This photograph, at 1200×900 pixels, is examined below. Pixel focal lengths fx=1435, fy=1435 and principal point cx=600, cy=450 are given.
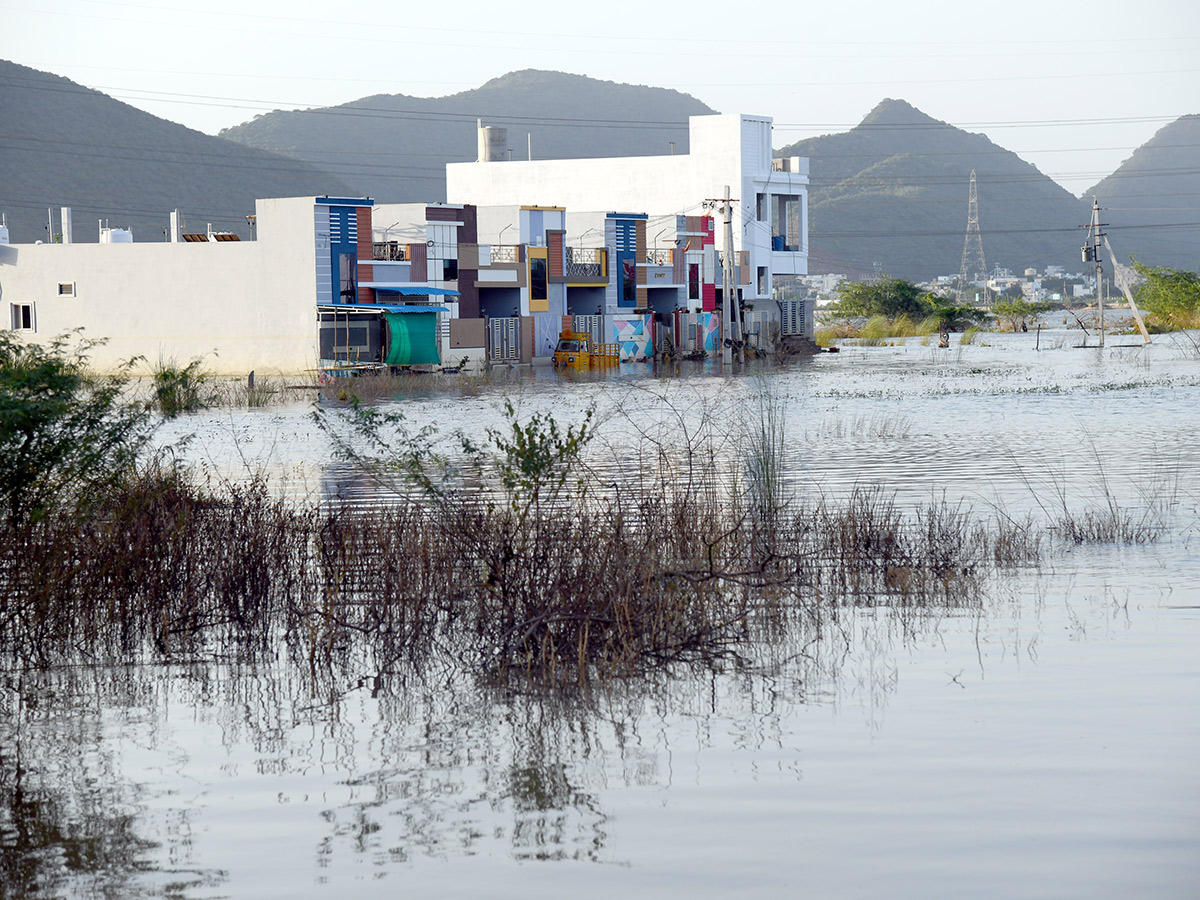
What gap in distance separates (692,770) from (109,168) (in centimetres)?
11878

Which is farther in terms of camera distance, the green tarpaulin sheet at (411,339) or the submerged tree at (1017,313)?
the submerged tree at (1017,313)

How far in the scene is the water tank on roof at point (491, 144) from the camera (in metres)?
93.4

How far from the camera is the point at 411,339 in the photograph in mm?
52531

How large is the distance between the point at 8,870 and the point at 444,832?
5.34 ft

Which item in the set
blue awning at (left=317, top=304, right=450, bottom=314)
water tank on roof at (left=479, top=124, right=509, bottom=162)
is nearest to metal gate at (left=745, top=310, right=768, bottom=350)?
blue awning at (left=317, top=304, right=450, bottom=314)

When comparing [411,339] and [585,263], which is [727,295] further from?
[411,339]

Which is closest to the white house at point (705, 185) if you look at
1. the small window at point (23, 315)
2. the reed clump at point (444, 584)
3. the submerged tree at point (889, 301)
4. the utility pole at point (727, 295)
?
the submerged tree at point (889, 301)

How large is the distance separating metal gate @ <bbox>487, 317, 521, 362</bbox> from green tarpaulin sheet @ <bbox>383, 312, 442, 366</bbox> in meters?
5.16

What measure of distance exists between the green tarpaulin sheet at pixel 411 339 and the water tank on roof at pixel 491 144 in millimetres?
41882

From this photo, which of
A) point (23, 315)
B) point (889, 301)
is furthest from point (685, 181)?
point (23, 315)

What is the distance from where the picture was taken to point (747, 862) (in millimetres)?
5348

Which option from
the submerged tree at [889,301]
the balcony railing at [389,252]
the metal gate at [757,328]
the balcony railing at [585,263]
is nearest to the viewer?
the balcony railing at [389,252]

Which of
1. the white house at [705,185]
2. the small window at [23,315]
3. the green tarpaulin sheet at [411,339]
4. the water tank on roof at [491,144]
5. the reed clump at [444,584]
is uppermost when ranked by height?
the water tank on roof at [491,144]

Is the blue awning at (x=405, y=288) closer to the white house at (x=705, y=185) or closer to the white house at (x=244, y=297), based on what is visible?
the white house at (x=244, y=297)
